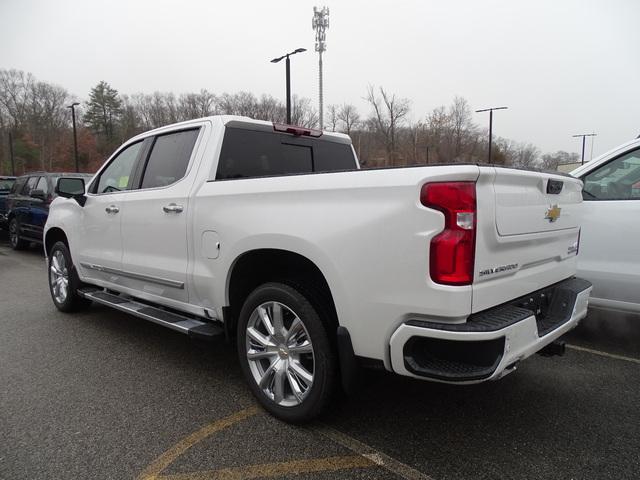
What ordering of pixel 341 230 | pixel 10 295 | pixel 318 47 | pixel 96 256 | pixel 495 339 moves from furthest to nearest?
1. pixel 318 47
2. pixel 10 295
3. pixel 96 256
4. pixel 341 230
5. pixel 495 339

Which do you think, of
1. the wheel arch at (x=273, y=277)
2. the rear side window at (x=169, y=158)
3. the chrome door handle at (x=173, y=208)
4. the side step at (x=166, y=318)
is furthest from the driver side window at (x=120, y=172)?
the wheel arch at (x=273, y=277)

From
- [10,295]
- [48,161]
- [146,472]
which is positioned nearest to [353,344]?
[146,472]

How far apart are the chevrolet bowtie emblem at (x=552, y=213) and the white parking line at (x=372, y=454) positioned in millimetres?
1590

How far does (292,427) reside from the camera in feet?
9.08

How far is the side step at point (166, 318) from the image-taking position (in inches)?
125

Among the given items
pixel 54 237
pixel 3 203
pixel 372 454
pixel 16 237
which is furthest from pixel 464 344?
pixel 3 203

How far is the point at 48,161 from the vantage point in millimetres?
62500

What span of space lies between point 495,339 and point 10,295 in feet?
22.4

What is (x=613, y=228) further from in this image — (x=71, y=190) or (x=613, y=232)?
(x=71, y=190)

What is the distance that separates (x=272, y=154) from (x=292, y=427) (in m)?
2.13

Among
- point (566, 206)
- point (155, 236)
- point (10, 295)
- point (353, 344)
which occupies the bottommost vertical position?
point (10, 295)

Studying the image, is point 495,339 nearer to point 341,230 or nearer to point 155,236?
point 341,230

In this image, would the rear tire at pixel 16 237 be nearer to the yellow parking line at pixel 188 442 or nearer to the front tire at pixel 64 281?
the front tire at pixel 64 281

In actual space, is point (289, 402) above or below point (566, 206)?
below
